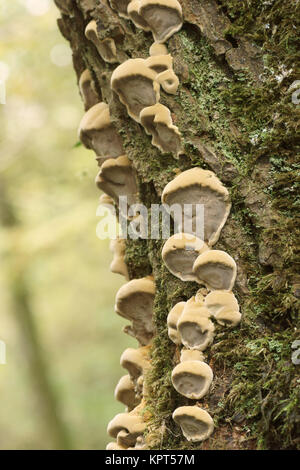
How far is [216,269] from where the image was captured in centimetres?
151

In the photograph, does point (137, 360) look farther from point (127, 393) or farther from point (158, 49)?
point (158, 49)

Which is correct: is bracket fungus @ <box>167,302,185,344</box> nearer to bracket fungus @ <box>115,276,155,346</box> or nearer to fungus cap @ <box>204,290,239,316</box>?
fungus cap @ <box>204,290,239,316</box>

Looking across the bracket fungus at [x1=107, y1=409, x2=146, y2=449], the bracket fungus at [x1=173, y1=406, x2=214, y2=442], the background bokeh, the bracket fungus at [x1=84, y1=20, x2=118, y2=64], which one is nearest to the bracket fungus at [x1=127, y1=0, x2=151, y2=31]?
the bracket fungus at [x1=84, y1=20, x2=118, y2=64]

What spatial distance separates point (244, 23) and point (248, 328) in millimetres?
1009

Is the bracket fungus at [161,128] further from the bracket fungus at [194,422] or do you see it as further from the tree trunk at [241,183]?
the bracket fungus at [194,422]

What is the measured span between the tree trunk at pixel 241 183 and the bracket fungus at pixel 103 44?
24 millimetres

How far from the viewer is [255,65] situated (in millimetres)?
1619

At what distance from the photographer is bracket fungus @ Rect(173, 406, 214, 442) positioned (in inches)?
55.4

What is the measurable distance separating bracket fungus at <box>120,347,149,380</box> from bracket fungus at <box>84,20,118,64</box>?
43.7 inches

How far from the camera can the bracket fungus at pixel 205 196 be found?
1.55 meters

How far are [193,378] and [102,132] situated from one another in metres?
1.02

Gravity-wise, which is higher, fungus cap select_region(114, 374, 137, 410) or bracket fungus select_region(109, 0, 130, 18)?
bracket fungus select_region(109, 0, 130, 18)

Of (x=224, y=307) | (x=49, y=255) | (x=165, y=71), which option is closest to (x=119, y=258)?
(x=224, y=307)

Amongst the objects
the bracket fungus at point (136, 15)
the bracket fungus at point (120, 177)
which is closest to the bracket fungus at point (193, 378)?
the bracket fungus at point (120, 177)
